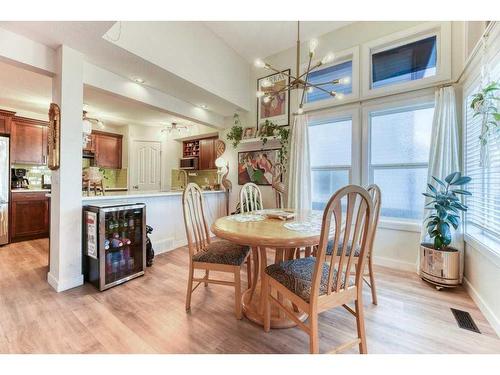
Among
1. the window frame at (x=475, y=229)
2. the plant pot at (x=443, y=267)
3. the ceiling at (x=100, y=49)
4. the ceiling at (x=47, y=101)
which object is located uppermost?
the ceiling at (x=47, y=101)

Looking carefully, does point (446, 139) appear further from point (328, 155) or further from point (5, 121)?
point (5, 121)

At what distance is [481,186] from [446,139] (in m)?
0.60

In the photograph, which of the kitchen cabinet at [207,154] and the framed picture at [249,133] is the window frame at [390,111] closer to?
the framed picture at [249,133]

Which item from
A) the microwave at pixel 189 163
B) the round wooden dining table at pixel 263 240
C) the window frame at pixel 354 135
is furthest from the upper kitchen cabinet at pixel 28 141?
the window frame at pixel 354 135

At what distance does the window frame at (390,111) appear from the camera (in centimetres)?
270

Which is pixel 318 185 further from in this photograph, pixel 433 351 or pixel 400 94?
pixel 433 351

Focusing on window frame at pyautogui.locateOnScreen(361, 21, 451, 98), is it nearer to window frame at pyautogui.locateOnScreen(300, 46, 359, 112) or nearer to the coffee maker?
window frame at pyautogui.locateOnScreen(300, 46, 359, 112)

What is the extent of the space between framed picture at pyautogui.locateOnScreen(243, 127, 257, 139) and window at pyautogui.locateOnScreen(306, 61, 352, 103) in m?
1.06

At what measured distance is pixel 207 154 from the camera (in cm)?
544

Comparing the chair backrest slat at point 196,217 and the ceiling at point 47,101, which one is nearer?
the chair backrest slat at point 196,217

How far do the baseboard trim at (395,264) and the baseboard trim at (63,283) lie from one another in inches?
140
